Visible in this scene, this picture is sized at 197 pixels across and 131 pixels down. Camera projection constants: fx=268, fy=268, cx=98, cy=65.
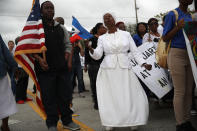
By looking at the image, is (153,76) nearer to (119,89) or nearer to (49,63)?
(119,89)

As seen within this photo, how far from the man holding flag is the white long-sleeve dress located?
65 centimetres

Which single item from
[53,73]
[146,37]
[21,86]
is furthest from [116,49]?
[21,86]

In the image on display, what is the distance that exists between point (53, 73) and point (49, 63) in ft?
0.62

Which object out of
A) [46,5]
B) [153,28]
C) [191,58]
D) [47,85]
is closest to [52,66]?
[47,85]

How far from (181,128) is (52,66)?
2.26 metres

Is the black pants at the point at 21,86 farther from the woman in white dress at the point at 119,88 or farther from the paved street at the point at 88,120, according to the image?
the woman in white dress at the point at 119,88

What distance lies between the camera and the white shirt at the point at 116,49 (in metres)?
4.43

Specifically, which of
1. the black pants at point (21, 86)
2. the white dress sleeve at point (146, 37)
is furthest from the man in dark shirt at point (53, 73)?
the black pants at point (21, 86)

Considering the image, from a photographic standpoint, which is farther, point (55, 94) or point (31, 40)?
point (55, 94)

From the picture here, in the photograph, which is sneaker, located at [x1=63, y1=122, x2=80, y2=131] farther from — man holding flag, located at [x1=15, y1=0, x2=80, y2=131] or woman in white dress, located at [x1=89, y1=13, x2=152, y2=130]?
woman in white dress, located at [x1=89, y1=13, x2=152, y2=130]

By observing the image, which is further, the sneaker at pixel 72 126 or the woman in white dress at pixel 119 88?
the sneaker at pixel 72 126

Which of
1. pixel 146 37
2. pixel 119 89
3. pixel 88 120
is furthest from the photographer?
pixel 146 37

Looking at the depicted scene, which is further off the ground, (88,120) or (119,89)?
(119,89)

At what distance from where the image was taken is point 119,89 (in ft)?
14.3
